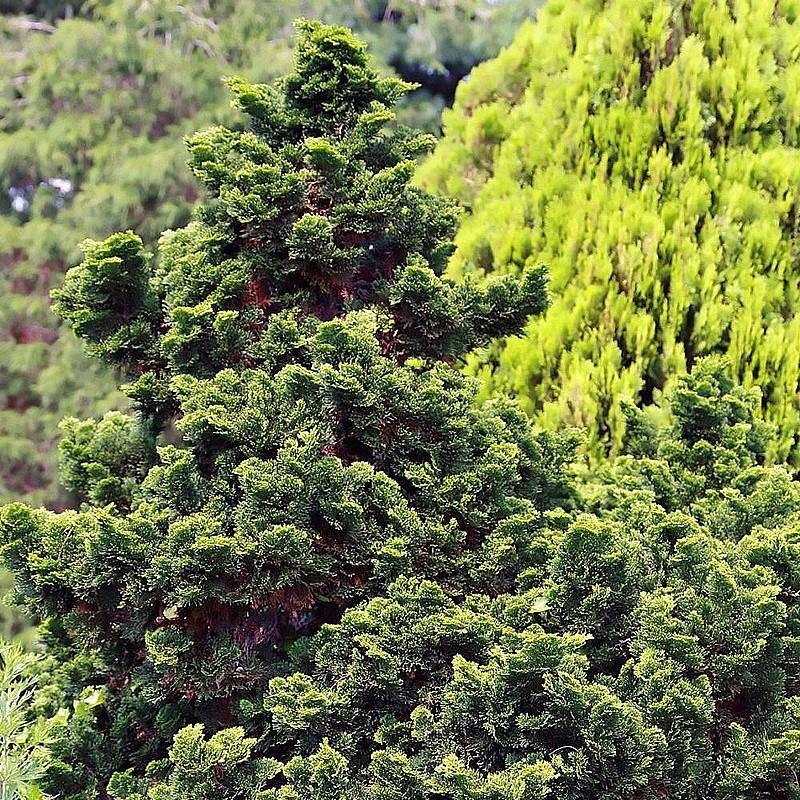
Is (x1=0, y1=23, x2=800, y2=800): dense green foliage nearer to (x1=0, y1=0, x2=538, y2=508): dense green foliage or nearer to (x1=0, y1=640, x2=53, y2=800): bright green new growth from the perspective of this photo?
(x1=0, y1=640, x2=53, y2=800): bright green new growth

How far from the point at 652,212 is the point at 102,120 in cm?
1093

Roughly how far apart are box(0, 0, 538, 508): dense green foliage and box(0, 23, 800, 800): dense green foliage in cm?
949

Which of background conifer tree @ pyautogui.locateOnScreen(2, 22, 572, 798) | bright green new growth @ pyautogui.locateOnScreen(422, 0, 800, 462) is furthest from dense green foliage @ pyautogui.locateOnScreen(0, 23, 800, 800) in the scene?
bright green new growth @ pyautogui.locateOnScreen(422, 0, 800, 462)

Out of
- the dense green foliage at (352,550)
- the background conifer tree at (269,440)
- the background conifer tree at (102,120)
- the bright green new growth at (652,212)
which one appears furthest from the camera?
the background conifer tree at (102,120)

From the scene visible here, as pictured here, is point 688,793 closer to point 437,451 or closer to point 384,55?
point 437,451

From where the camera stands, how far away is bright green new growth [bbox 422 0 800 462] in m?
3.47

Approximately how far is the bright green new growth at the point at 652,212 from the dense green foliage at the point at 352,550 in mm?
811

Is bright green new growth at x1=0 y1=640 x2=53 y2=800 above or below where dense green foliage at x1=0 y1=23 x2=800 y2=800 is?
below

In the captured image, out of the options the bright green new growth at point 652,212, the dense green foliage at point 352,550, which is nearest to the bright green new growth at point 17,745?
the dense green foliage at point 352,550

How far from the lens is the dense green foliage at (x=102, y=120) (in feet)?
39.6

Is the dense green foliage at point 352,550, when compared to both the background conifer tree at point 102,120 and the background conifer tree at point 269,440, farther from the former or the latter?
the background conifer tree at point 102,120

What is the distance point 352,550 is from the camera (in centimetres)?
222

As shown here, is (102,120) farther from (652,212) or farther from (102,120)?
(652,212)

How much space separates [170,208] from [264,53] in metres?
2.61
